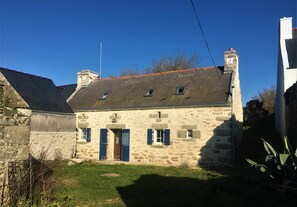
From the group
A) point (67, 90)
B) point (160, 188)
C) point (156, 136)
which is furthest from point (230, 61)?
point (67, 90)

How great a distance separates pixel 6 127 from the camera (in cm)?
605

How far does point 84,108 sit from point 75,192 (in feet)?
33.5

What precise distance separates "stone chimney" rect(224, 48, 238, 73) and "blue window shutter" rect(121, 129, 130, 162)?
A: 6650 millimetres

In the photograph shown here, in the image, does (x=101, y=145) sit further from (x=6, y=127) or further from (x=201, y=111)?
(x=6, y=127)

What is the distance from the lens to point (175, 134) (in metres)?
14.8

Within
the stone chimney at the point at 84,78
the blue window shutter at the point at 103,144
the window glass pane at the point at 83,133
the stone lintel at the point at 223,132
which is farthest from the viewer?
the stone chimney at the point at 84,78

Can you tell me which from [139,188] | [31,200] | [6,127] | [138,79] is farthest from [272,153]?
[138,79]

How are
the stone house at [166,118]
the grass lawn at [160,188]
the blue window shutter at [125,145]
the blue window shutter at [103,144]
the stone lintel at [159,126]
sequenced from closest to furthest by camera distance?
the grass lawn at [160,188]
the stone house at [166,118]
the stone lintel at [159,126]
the blue window shutter at [125,145]
the blue window shutter at [103,144]

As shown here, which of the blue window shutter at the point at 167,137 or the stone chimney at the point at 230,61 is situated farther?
the stone chimney at the point at 230,61

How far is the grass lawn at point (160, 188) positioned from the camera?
5.46 m

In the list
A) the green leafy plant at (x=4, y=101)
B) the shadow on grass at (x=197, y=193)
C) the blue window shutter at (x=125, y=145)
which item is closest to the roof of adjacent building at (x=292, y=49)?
the shadow on grass at (x=197, y=193)

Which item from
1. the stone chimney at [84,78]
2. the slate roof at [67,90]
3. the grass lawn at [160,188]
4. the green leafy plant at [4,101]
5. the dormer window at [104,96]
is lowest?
the grass lawn at [160,188]

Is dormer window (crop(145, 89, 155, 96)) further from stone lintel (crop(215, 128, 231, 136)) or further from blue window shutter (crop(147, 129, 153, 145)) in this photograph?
stone lintel (crop(215, 128, 231, 136))

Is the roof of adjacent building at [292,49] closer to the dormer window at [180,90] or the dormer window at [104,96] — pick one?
the dormer window at [180,90]
